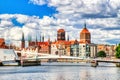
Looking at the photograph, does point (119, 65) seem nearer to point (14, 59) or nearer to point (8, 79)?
point (14, 59)

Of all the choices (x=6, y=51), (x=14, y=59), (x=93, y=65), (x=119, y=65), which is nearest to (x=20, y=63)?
(x=14, y=59)

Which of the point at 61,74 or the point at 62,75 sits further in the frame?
the point at 61,74

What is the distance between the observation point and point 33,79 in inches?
2469

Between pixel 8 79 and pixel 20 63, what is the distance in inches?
2636

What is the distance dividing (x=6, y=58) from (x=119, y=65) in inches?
1507

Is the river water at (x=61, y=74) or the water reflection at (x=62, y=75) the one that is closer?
the water reflection at (x=62, y=75)

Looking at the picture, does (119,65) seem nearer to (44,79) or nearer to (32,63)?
(32,63)

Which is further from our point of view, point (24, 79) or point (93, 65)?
point (93, 65)

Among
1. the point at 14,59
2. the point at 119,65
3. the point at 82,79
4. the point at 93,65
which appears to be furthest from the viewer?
the point at 14,59

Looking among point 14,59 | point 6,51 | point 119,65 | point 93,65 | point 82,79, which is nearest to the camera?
point 82,79

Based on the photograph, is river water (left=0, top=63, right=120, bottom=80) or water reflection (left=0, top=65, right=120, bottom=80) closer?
water reflection (left=0, top=65, right=120, bottom=80)

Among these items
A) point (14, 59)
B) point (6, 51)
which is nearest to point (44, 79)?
point (14, 59)

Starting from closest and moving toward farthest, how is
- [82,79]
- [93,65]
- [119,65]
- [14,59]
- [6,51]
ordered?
[82,79]
[119,65]
[93,65]
[14,59]
[6,51]

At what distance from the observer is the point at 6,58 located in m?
134
